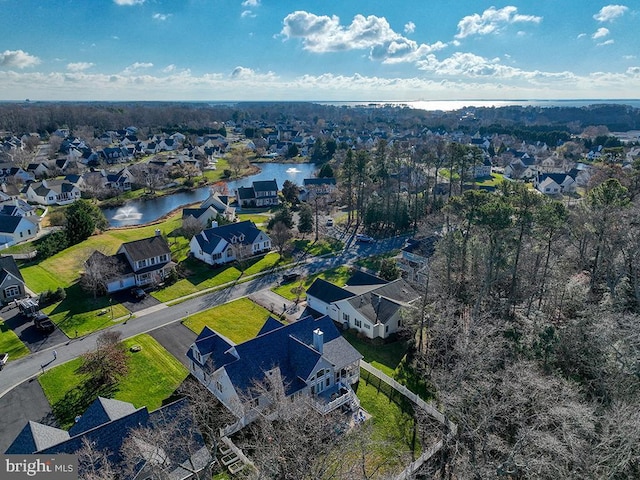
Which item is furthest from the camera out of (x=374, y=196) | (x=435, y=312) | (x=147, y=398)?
Answer: (x=374, y=196)

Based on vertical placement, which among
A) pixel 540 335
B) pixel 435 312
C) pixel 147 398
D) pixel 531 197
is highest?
pixel 531 197

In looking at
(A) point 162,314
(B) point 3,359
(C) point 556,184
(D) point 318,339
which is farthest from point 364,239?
(C) point 556,184

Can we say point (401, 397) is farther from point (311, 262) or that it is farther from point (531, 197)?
point (311, 262)

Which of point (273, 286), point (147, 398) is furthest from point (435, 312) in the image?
point (147, 398)

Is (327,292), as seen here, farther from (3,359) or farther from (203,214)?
(203,214)

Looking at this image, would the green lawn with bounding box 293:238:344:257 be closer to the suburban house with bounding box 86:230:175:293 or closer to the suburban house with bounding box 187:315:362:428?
the suburban house with bounding box 86:230:175:293

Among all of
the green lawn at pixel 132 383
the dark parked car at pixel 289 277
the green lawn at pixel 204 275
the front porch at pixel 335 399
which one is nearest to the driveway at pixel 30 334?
the green lawn at pixel 132 383
